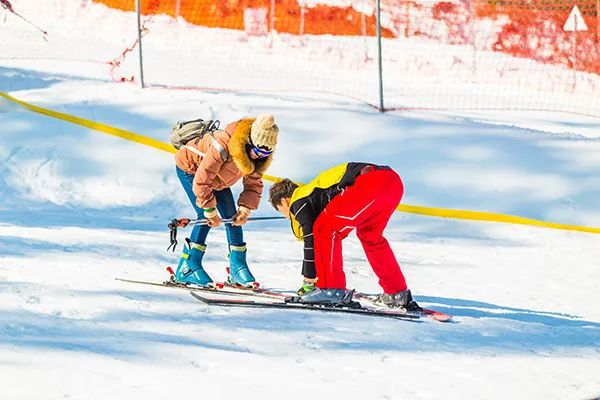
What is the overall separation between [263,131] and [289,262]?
7.95 ft

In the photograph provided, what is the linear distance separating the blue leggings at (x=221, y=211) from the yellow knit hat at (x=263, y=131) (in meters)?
0.78

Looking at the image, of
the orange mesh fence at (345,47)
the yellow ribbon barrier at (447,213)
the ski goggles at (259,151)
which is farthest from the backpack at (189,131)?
the orange mesh fence at (345,47)

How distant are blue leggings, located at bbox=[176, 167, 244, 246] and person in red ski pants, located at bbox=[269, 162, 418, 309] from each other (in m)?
0.86

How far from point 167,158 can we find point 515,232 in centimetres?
423

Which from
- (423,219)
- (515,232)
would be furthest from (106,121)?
(515,232)

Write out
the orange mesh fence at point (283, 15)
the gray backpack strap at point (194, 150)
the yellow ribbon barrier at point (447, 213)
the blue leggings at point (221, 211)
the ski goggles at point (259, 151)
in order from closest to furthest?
the ski goggles at point (259, 151), the gray backpack strap at point (194, 150), the blue leggings at point (221, 211), the yellow ribbon barrier at point (447, 213), the orange mesh fence at point (283, 15)

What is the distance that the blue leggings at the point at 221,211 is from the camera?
8656 mm

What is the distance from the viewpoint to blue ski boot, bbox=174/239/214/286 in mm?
8688

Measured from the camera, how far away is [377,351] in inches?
273

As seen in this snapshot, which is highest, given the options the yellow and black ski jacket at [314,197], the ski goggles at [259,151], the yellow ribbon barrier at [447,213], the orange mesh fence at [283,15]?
the orange mesh fence at [283,15]

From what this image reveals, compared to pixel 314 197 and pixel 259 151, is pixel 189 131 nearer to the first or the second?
pixel 259 151

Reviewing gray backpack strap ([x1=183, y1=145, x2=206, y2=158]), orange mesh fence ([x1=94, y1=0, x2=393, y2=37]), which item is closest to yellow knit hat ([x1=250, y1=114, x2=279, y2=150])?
Result: gray backpack strap ([x1=183, y1=145, x2=206, y2=158])

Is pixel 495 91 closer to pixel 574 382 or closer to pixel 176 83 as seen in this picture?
pixel 176 83

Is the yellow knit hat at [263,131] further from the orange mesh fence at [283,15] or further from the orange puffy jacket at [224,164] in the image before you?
the orange mesh fence at [283,15]
